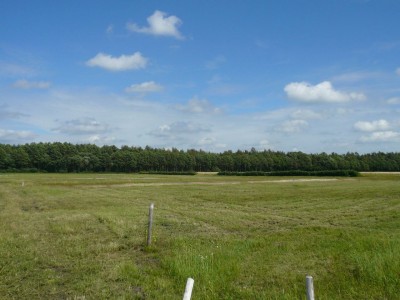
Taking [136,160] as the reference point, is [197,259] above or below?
below

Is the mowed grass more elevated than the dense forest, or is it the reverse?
the dense forest

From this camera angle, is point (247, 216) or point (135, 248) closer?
point (135, 248)

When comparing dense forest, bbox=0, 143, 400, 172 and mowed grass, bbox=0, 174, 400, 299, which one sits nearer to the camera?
mowed grass, bbox=0, 174, 400, 299

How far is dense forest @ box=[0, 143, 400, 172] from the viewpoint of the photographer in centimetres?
16425

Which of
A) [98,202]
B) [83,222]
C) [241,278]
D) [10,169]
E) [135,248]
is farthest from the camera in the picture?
[10,169]

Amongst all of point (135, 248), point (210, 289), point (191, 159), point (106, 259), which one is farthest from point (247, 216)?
point (191, 159)

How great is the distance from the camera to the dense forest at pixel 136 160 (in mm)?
164250

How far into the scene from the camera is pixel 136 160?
177 meters

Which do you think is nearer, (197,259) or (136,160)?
(197,259)

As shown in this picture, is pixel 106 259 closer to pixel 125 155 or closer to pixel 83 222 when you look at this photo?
pixel 83 222

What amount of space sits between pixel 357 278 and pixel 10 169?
164 metres

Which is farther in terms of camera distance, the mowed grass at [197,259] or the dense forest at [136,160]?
the dense forest at [136,160]

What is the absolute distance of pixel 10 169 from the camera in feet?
507

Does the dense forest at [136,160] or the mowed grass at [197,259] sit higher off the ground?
the dense forest at [136,160]
